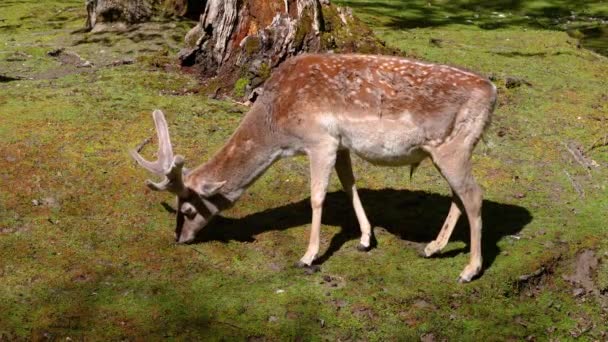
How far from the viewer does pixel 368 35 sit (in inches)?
420

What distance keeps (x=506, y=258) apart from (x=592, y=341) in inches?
43.3

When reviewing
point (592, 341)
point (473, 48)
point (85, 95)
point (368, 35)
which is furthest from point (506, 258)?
point (473, 48)

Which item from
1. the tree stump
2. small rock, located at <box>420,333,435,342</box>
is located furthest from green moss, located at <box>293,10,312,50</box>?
small rock, located at <box>420,333,435,342</box>

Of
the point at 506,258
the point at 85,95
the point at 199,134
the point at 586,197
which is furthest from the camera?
the point at 85,95

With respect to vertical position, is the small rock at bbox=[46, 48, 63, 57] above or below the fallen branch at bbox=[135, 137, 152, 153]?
below

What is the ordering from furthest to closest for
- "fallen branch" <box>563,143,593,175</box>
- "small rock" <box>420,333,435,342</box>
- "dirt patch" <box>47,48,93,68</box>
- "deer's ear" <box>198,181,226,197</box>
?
"dirt patch" <box>47,48,93,68</box>, "fallen branch" <box>563,143,593,175</box>, "deer's ear" <box>198,181,226,197</box>, "small rock" <box>420,333,435,342</box>

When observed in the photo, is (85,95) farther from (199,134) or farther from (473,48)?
(473,48)

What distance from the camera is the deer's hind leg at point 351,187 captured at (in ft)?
22.3

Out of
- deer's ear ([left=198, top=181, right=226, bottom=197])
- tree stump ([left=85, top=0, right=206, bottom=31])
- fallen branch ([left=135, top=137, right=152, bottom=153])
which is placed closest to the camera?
deer's ear ([left=198, top=181, right=226, bottom=197])

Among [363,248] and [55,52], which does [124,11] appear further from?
Result: [363,248]

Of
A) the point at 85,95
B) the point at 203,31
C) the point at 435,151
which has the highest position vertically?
the point at 435,151

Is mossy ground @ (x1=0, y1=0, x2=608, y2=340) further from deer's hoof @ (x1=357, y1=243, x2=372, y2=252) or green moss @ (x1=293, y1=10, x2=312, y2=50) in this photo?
green moss @ (x1=293, y1=10, x2=312, y2=50)

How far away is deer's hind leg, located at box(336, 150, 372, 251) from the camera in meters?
6.80

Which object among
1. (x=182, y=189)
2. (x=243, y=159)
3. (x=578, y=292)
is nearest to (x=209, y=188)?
(x=182, y=189)
